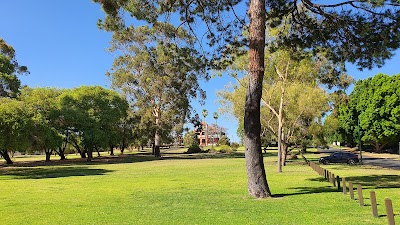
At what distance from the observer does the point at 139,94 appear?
5609 centimetres

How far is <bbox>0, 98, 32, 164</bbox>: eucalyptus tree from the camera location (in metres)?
26.7

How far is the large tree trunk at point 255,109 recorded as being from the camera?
542 inches

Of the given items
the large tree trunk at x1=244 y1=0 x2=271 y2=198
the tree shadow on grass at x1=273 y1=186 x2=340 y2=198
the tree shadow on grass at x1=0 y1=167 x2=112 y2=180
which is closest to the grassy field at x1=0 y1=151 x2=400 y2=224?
the tree shadow on grass at x1=273 y1=186 x2=340 y2=198

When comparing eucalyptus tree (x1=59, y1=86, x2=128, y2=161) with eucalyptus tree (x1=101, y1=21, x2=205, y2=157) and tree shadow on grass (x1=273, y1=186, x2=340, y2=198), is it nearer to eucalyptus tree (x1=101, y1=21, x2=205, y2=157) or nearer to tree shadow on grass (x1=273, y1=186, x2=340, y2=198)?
eucalyptus tree (x1=101, y1=21, x2=205, y2=157)

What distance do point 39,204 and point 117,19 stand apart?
7203 millimetres

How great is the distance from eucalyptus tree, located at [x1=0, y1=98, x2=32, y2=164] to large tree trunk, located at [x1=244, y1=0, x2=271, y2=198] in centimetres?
1960

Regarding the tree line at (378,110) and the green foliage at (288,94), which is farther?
the tree line at (378,110)

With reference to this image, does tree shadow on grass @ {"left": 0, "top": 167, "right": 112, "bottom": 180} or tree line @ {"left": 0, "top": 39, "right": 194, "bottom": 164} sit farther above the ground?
tree line @ {"left": 0, "top": 39, "right": 194, "bottom": 164}

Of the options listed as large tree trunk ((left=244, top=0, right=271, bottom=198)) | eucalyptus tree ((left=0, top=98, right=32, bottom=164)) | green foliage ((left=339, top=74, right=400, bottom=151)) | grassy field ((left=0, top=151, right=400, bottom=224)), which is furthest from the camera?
green foliage ((left=339, top=74, right=400, bottom=151))

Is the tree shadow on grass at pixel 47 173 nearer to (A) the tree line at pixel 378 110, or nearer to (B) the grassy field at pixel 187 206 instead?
(B) the grassy field at pixel 187 206

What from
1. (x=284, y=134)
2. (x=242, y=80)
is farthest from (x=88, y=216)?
(x=284, y=134)

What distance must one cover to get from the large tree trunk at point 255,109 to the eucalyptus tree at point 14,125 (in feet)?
64.3

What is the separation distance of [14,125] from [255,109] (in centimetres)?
1988

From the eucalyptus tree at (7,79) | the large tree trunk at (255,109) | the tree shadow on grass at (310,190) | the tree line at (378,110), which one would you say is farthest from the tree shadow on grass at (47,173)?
the tree line at (378,110)
